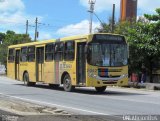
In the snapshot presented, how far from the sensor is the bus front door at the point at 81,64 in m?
24.4

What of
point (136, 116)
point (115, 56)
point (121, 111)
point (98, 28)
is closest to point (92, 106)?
point (121, 111)

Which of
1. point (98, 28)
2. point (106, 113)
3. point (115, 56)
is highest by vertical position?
point (98, 28)

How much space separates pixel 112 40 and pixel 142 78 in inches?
623

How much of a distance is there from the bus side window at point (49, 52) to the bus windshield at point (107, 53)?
15.8 feet

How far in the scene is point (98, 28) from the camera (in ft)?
200

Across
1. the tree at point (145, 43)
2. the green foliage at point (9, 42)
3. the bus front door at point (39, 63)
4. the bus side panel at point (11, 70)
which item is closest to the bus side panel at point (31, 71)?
the bus front door at point (39, 63)

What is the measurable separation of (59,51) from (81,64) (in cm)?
284

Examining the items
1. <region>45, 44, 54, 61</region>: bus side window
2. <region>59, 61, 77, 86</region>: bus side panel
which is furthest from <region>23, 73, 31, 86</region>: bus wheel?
<region>59, 61, 77, 86</region>: bus side panel

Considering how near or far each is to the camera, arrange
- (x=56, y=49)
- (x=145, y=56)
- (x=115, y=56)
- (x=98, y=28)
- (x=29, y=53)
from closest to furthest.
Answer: (x=115, y=56)
(x=56, y=49)
(x=29, y=53)
(x=145, y=56)
(x=98, y=28)

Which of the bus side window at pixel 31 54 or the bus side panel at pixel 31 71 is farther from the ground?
the bus side window at pixel 31 54

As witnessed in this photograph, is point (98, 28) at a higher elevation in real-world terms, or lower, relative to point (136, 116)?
higher

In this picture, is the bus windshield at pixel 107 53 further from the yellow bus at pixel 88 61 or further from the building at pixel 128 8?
the building at pixel 128 8

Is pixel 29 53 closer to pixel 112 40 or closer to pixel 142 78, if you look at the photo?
pixel 112 40

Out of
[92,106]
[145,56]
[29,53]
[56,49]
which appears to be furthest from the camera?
[145,56]
